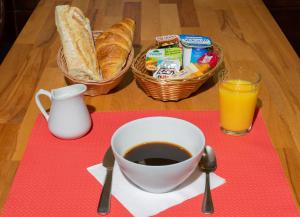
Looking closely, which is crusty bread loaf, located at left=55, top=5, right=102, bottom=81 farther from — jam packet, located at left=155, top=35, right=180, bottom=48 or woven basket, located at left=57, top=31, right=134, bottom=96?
jam packet, located at left=155, top=35, right=180, bottom=48

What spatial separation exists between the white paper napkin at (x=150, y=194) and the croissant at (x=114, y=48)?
36 centimetres

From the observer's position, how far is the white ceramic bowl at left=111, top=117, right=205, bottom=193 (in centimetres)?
73

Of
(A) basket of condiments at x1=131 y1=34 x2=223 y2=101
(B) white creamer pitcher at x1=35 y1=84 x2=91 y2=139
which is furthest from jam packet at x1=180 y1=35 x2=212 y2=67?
(B) white creamer pitcher at x1=35 y1=84 x2=91 y2=139

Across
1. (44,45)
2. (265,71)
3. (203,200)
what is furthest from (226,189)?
(44,45)

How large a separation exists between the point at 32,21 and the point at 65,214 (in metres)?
1.08

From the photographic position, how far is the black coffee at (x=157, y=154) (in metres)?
0.78

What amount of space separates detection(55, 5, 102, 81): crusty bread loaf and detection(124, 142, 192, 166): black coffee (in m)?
0.35

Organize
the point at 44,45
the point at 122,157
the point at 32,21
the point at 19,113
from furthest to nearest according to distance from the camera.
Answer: the point at 32,21
the point at 44,45
the point at 19,113
the point at 122,157

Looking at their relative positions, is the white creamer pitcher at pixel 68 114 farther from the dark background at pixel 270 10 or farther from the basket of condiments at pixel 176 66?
the dark background at pixel 270 10

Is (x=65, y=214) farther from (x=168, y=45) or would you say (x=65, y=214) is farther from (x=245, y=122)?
(x=168, y=45)

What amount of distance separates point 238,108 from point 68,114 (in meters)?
0.37

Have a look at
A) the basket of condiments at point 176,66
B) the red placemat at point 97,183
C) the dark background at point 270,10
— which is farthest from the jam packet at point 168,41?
the dark background at point 270,10

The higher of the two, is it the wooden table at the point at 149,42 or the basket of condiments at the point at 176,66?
the basket of condiments at the point at 176,66

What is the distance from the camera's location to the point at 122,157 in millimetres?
739
